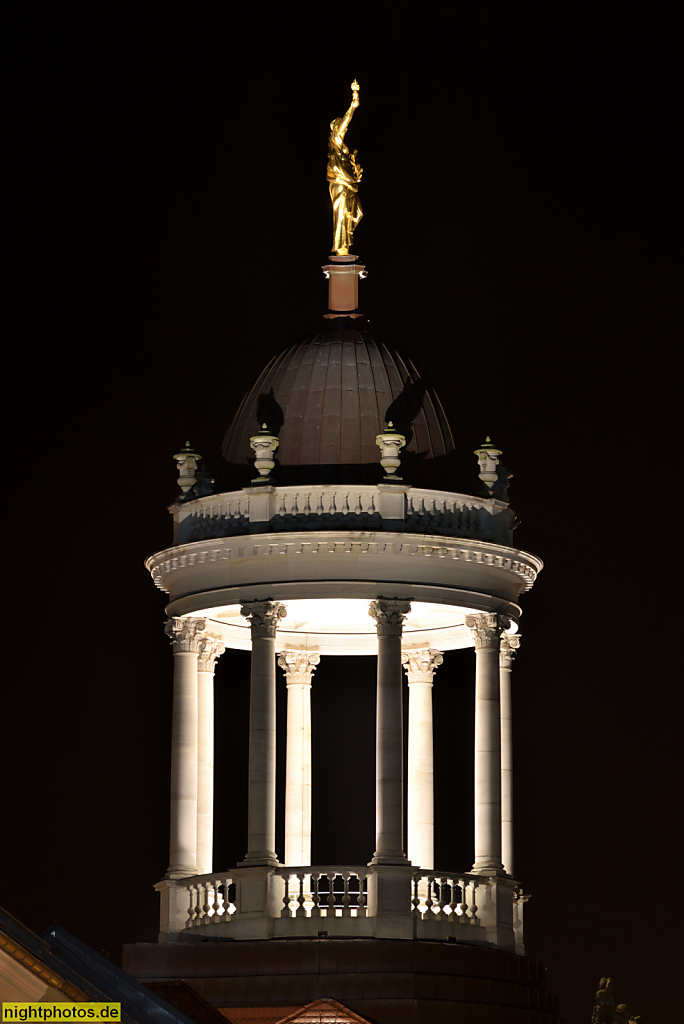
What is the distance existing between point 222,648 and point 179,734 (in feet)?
9.88

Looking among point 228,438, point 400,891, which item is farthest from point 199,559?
point 400,891

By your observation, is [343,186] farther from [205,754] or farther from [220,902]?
[220,902]

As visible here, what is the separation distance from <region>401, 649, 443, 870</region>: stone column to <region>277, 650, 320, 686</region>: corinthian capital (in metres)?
2.31

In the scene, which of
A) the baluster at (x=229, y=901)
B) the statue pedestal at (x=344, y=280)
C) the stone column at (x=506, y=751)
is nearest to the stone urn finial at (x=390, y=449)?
the statue pedestal at (x=344, y=280)

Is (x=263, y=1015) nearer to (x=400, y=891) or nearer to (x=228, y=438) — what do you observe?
(x=400, y=891)

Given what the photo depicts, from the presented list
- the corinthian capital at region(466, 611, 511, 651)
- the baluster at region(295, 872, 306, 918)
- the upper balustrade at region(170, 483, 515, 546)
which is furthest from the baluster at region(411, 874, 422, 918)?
the upper balustrade at region(170, 483, 515, 546)

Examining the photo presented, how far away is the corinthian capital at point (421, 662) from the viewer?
66.9 metres

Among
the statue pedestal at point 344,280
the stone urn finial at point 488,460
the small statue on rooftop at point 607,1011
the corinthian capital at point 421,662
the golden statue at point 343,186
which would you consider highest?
the golden statue at point 343,186

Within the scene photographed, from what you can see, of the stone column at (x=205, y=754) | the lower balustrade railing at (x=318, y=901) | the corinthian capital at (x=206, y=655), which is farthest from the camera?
the corinthian capital at (x=206, y=655)

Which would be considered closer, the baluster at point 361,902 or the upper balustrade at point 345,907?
the upper balustrade at point 345,907

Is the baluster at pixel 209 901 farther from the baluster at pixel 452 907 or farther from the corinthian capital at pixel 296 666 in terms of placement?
the corinthian capital at pixel 296 666

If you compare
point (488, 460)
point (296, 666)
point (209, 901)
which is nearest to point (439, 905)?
point (209, 901)

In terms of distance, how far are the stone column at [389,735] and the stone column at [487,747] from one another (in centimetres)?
234

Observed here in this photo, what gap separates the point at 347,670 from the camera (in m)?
72.7
